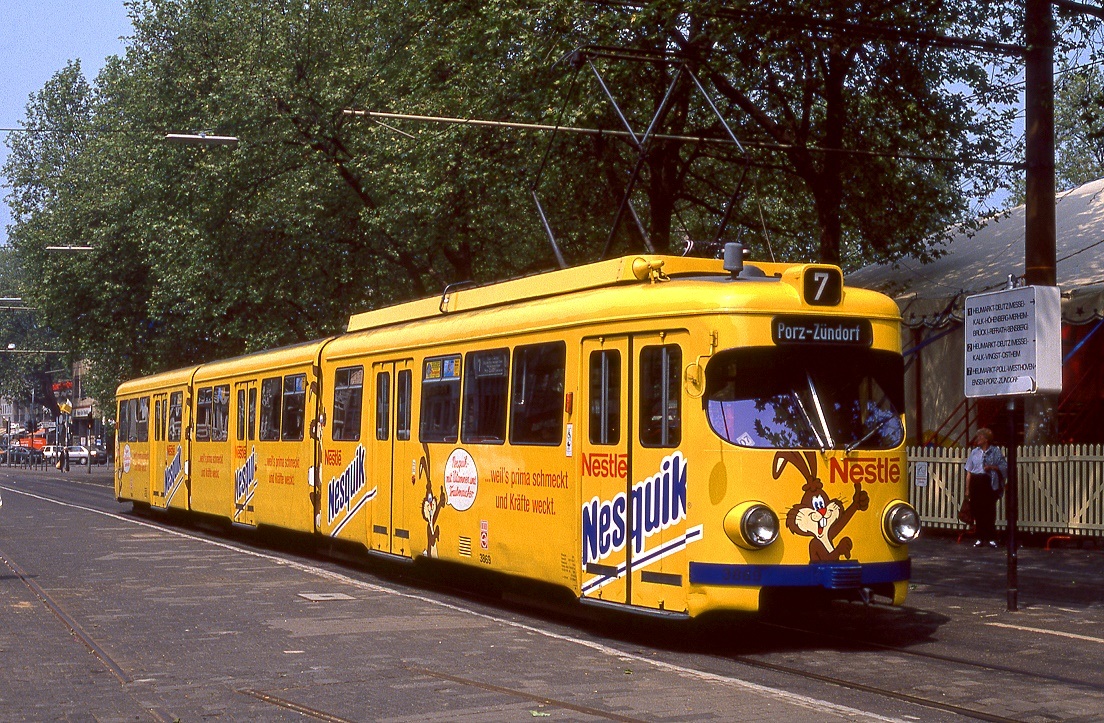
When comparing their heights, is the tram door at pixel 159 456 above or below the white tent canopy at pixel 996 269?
below

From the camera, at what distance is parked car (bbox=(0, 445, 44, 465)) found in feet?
281

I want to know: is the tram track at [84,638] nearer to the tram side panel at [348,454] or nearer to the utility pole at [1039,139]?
the tram side panel at [348,454]

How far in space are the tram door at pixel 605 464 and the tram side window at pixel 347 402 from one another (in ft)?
19.0

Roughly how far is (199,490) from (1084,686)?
17.7 m

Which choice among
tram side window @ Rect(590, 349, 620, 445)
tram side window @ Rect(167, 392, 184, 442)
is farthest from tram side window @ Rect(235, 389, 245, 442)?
tram side window @ Rect(590, 349, 620, 445)

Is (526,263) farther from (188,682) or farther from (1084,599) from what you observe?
(188,682)

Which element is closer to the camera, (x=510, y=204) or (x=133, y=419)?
(x=510, y=204)

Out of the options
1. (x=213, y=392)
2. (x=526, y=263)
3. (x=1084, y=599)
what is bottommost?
(x=1084, y=599)

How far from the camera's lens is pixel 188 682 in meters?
9.33

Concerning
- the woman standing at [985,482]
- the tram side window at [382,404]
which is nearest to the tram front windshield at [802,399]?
the tram side window at [382,404]

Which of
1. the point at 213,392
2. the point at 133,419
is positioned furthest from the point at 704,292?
the point at 133,419

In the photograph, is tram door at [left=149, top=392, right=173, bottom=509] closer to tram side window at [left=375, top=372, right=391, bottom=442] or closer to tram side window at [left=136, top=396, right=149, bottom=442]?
tram side window at [left=136, top=396, right=149, bottom=442]

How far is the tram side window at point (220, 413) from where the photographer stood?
2294 centimetres

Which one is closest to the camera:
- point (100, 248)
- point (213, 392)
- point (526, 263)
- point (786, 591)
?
point (786, 591)
